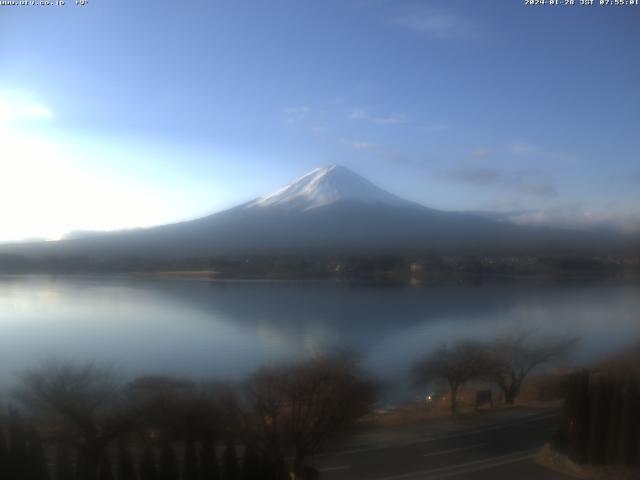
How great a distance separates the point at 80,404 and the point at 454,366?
308 centimetres

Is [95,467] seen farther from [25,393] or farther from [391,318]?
[391,318]

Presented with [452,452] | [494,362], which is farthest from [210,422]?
[494,362]

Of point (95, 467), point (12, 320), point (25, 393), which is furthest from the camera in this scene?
point (12, 320)

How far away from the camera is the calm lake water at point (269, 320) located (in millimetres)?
4637

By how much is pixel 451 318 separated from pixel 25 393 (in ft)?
11.6

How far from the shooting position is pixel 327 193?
501cm

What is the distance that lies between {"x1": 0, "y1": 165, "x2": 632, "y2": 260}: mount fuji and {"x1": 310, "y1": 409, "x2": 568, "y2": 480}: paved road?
1.62 metres

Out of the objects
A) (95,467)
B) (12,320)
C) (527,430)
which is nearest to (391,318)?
(527,430)

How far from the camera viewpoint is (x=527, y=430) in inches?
187

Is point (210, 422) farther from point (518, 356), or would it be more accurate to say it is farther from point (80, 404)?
point (518, 356)

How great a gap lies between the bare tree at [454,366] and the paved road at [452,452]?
1.08 ft

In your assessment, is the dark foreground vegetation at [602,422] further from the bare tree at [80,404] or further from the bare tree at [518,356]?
the bare tree at [80,404]

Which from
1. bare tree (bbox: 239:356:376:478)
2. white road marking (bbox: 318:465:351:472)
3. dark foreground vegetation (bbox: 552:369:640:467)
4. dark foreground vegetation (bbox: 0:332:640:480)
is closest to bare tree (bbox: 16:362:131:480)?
dark foreground vegetation (bbox: 0:332:640:480)

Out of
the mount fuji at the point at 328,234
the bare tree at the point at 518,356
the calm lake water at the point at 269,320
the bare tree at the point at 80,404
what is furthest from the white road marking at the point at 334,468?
the mount fuji at the point at 328,234
